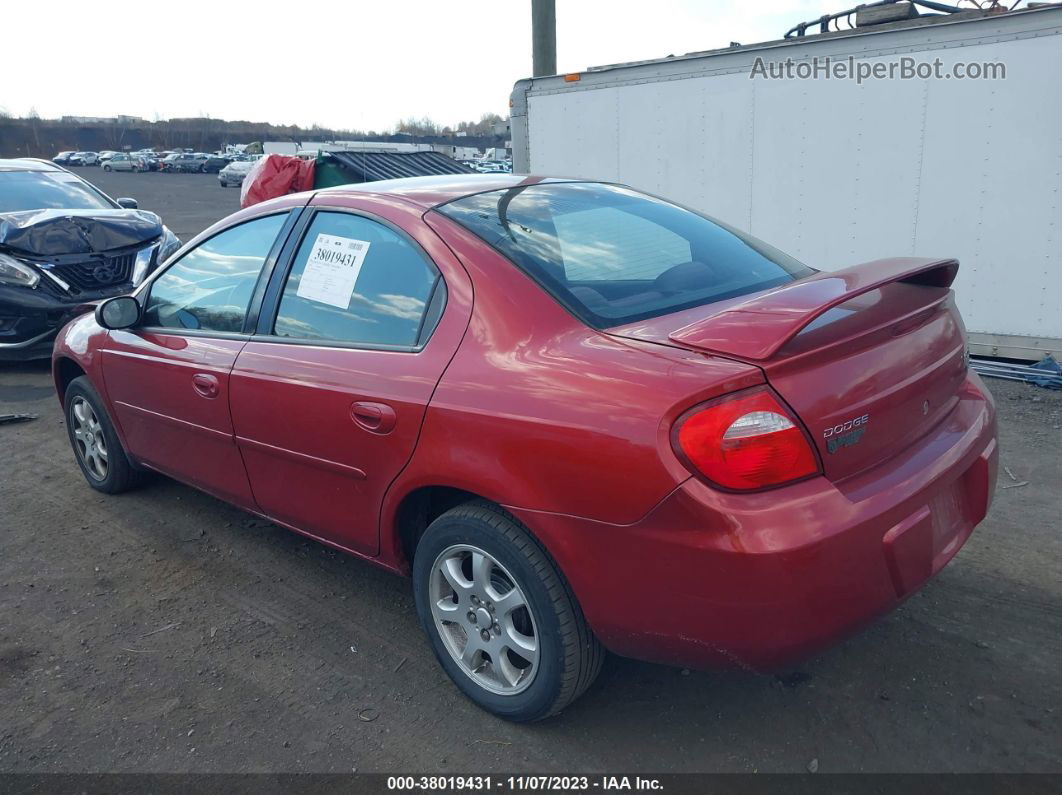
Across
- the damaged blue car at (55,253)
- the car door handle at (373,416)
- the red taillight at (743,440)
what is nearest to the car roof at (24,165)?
the damaged blue car at (55,253)

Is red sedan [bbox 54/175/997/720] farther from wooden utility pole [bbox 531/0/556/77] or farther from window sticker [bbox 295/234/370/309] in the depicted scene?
wooden utility pole [bbox 531/0/556/77]

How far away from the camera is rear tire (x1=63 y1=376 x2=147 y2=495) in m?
4.25

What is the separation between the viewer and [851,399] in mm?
2109

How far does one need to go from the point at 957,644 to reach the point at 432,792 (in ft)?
5.90

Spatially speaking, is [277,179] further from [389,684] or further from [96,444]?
[389,684]

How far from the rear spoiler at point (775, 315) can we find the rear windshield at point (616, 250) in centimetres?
30

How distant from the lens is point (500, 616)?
8.13 ft

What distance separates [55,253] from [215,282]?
4833mm

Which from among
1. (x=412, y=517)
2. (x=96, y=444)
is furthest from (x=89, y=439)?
(x=412, y=517)

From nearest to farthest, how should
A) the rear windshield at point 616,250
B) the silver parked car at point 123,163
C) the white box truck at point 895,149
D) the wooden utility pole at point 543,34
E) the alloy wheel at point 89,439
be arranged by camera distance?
the rear windshield at point 616,250 → the alloy wheel at point 89,439 → the white box truck at point 895,149 → the wooden utility pole at point 543,34 → the silver parked car at point 123,163

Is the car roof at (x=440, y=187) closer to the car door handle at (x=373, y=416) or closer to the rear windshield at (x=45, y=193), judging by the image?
the car door handle at (x=373, y=416)

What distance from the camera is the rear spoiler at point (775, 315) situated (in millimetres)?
2051

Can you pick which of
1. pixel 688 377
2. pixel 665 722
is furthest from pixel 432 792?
pixel 688 377

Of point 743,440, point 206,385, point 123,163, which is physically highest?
point 123,163
